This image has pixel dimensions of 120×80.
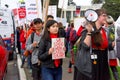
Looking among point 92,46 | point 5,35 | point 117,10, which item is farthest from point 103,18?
point 117,10

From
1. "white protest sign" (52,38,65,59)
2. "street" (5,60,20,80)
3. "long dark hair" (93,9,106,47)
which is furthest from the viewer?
"street" (5,60,20,80)

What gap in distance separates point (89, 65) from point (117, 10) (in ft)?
238

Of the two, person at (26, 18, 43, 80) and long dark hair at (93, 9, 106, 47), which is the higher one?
long dark hair at (93, 9, 106, 47)

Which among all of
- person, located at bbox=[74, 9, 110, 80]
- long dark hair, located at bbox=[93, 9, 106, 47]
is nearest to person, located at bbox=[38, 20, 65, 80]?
person, located at bbox=[74, 9, 110, 80]

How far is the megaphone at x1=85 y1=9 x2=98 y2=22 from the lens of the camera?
516cm

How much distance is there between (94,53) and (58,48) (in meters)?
1.49

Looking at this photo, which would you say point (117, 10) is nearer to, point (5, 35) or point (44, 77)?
point (5, 35)

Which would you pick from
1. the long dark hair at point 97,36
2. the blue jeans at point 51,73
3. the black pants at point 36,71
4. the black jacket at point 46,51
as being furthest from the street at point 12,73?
the long dark hair at point 97,36

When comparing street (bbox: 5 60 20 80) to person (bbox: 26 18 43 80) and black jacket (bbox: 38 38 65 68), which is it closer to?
person (bbox: 26 18 43 80)

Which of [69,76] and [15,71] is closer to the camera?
[69,76]

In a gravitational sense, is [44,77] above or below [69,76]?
above

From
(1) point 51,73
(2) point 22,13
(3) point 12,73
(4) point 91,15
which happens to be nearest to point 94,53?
(4) point 91,15

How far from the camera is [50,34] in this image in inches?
272

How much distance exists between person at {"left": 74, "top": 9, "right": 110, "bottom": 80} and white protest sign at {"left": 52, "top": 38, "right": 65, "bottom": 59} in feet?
3.92
